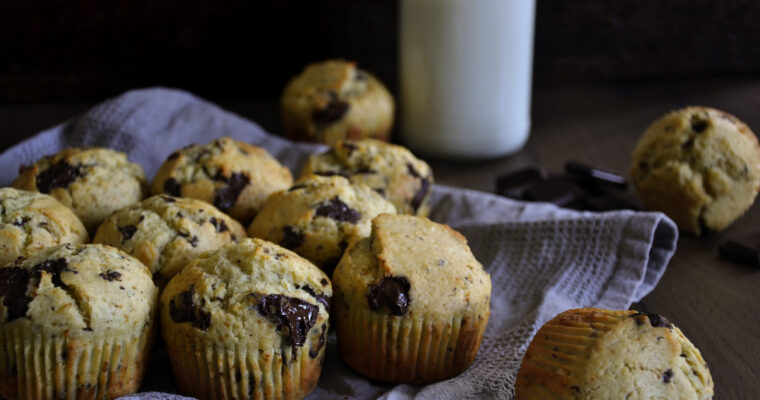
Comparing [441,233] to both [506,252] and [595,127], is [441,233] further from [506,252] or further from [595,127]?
[595,127]

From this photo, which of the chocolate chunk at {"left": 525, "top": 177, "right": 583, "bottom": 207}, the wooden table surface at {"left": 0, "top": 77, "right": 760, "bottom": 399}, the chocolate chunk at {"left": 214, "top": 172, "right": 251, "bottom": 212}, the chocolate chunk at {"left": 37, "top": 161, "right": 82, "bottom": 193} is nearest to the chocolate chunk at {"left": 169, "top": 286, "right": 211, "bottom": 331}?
the chocolate chunk at {"left": 214, "top": 172, "right": 251, "bottom": 212}

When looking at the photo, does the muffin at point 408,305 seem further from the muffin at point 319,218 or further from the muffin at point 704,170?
the muffin at point 704,170

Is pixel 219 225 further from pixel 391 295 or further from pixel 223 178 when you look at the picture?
pixel 391 295

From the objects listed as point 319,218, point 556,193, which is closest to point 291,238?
point 319,218

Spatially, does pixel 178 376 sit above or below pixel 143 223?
below

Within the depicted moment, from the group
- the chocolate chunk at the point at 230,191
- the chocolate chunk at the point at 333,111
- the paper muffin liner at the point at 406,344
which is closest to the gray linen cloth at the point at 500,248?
the paper muffin liner at the point at 406,344

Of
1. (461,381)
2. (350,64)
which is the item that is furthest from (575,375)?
(350,64)

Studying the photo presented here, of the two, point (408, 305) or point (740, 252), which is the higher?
point (408, 305)
